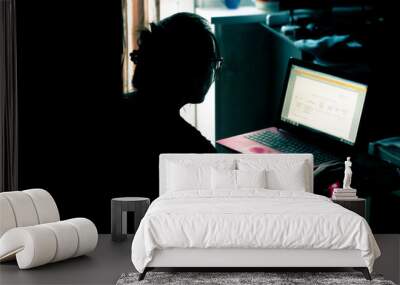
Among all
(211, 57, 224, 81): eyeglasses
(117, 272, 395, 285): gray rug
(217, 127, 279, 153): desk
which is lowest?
(117, 272, 395, 285): gray rug

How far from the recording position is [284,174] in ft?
23.0

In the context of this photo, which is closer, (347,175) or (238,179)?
(238,179)

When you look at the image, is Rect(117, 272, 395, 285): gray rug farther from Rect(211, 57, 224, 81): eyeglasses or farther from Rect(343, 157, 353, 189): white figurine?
Rect(211, 57, 224, 81): eyeglasses

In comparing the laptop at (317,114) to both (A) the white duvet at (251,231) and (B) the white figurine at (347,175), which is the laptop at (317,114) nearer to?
(B) the white figurine at (347,175)

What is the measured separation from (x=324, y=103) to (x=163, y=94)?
1444 millimetres

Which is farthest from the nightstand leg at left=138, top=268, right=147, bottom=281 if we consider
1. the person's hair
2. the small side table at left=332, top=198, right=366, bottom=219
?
the person's hair

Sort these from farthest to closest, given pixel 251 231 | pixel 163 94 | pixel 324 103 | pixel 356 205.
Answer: pixel 163 94, pixel 324 103, pixel 356 205, pixel 251 231

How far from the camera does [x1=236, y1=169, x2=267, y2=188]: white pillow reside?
271 inches

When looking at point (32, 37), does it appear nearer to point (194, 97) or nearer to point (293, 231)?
point (194, 97)

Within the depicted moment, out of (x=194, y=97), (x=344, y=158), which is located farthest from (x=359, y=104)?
(x=194, y=97)

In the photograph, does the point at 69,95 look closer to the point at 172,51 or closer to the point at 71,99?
the point at 71,99

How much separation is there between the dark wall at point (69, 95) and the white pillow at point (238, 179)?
1269 mm

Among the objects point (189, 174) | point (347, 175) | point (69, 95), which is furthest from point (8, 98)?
A: point (347, 175)

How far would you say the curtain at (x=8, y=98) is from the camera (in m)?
7.60
